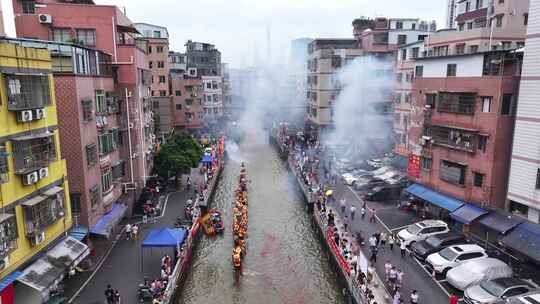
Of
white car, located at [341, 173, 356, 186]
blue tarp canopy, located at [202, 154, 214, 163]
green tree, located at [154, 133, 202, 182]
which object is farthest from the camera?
blue tarp canopy, located at [202, 154, 214, 163]

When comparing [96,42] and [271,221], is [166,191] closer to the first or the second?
[271,221]

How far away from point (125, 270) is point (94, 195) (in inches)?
225

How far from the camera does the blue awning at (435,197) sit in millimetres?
29688

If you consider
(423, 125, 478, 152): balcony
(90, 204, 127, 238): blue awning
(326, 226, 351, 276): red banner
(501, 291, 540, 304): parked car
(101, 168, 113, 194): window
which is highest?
(423, 125, 478, 152): balcony

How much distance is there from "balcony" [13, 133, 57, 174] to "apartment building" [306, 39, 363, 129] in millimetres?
48892

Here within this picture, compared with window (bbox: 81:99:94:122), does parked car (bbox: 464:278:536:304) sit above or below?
below

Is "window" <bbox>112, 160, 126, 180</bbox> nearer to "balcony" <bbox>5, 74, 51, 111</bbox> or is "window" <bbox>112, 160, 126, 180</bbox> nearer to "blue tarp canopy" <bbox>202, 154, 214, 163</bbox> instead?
"balcony" <bbox>5, 74, 51, 111</bbox>

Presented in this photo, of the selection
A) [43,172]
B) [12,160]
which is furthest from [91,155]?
[12,160]

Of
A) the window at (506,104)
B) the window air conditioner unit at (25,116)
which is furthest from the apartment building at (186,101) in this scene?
the window at (506,104)

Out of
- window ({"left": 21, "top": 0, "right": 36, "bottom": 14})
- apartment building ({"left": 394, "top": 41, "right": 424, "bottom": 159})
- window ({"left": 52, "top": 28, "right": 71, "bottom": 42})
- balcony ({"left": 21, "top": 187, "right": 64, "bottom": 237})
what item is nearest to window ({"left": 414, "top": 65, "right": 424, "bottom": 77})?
apartment building ({"left": 394, "top": 41, "right": 424, "bottom": 159})

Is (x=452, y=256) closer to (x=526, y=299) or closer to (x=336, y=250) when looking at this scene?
(x=526, y=299)

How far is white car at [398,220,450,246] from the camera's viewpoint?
94.0 feet

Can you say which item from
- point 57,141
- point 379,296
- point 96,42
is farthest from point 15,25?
point 379,296

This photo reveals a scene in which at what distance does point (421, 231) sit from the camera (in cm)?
2889
